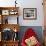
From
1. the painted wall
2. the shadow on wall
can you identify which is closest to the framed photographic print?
the painted wall

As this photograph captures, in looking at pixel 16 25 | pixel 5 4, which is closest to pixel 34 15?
pixel 16 25

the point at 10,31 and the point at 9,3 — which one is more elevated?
the point at 9,3

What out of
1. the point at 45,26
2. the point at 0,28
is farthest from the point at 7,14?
the point at 45,26

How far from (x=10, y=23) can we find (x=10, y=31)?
0.98 ft

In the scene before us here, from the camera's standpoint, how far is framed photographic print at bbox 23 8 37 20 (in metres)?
5.47

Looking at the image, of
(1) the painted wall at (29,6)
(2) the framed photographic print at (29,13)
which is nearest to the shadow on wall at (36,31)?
(1) the painted wall at (29,6)

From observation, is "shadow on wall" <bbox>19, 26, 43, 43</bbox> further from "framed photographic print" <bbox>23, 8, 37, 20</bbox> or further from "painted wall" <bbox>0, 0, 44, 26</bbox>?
"framed photographic print" <bbox>23, 8, 37, 20</bbox>

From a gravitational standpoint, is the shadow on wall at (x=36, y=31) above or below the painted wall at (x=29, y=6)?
below

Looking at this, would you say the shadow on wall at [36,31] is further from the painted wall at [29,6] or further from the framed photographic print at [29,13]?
the framed photographic print at [29,13]

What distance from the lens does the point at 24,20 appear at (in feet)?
18.0

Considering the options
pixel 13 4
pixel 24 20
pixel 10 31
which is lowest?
pixel 10 31

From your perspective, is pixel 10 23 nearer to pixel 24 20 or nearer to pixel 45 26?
pixel 24 20

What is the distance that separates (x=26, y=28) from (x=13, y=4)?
3.16ft

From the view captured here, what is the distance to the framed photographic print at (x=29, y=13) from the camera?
17.9ft
